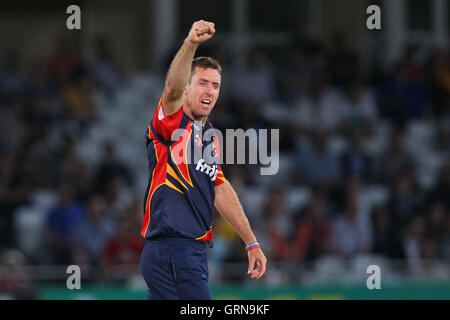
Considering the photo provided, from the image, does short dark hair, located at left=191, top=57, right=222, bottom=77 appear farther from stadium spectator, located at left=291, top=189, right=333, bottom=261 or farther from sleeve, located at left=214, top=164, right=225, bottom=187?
stadium spectator, located at left=291, top=189, right=333, bottom=261

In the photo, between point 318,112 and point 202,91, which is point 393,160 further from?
point 202,91

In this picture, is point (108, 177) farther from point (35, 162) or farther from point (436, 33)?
point (436, 33)

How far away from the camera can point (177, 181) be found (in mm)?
5711

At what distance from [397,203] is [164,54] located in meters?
5.71

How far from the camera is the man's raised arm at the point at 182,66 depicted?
5098 mm

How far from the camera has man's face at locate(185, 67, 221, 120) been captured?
18.7ft

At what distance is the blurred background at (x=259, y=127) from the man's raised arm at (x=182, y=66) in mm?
5504

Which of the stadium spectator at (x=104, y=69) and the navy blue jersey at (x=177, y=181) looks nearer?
the navy blue jersey at (x=177, y=181)

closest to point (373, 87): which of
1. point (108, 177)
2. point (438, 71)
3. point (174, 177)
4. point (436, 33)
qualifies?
point (438, 71)

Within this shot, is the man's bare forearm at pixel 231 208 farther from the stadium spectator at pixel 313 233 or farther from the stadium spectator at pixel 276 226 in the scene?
the stadium spectator at pixel 313 233

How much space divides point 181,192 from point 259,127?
27.8 feet

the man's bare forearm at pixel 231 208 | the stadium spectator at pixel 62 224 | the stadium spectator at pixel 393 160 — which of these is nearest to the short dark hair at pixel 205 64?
the man's bare forearm at pixel 231 208

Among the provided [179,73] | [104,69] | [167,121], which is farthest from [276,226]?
[179,73]

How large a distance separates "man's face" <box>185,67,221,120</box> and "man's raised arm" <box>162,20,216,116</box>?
0.25 m
